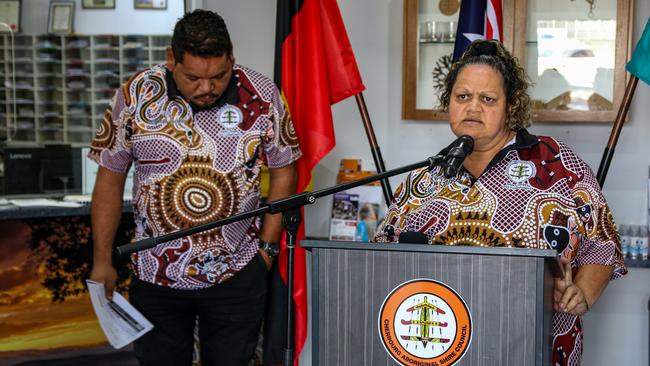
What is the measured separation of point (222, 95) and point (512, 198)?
3.19ft

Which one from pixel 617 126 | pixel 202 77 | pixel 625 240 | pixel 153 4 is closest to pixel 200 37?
pixel 202 77

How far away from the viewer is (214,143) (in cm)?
226

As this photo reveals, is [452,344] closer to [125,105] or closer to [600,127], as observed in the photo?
[125,105]

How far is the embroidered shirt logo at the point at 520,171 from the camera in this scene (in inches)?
67.8

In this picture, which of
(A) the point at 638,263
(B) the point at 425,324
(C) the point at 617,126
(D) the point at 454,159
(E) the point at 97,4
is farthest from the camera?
(E) the point at 97,4

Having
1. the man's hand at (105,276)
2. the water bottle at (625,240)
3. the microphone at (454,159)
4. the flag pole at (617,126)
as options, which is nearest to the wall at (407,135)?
the water bottle at (625,240)

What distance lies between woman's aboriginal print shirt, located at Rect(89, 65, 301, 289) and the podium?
1009mm

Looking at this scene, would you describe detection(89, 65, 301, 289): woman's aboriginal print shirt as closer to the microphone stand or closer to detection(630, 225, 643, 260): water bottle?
the microphone stand

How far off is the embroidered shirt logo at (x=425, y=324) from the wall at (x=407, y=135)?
198 centimetres

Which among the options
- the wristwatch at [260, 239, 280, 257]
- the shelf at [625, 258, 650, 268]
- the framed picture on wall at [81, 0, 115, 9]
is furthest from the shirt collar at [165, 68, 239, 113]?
the framed picture on wall at [81, 0, 115, 9]

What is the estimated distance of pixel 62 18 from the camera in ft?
19.3

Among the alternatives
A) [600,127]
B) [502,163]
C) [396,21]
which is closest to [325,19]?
[396,21]

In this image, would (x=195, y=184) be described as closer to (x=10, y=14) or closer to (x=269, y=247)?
(x=269, y=247)

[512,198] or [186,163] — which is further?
[186,163]
